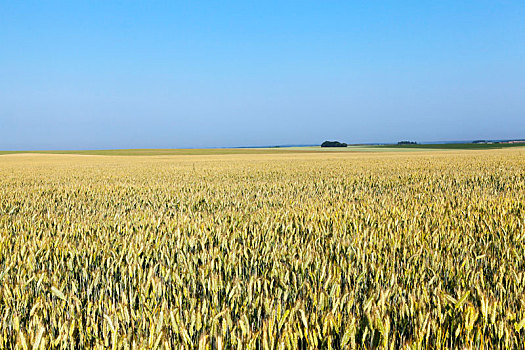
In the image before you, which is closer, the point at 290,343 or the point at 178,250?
the point at 290,343

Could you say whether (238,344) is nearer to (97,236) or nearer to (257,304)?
(257,304)

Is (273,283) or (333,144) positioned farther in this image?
(333,144)

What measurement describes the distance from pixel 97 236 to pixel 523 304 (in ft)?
11.4

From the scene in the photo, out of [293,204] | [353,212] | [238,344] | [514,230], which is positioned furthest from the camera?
[293,204]

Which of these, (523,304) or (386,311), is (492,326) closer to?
(523,304)

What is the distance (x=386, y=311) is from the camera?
1.93m

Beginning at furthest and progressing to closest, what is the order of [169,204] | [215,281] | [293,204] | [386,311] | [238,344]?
[169,204] < [293,204] < [215,281] < [386,311] < [238,344]

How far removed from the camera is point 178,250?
3.24 meters

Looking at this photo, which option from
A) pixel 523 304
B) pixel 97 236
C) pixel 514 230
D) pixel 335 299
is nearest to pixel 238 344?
pixel 335 299

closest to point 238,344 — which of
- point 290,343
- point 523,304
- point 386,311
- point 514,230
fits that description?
point 290,343

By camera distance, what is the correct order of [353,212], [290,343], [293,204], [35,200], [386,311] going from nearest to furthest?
1. [290,343]
2. [386,311]
3. [353,212]
4. [293,204]
5. [35,200]

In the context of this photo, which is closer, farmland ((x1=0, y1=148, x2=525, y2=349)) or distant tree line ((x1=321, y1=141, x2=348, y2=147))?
farmland ((x1=0, y1=148, x2=525, y2=349))

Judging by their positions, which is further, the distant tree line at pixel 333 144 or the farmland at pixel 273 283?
the distant tree line at pixel 333 144

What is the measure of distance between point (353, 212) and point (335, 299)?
9.62ft
